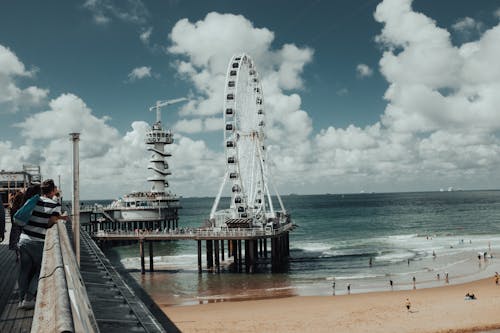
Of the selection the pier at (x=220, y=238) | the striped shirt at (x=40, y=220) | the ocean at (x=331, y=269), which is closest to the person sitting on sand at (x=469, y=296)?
the ocean at (x=331, y=269)

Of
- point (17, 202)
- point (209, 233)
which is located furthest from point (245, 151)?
point (17, 202)

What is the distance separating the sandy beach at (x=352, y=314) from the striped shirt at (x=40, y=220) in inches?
712

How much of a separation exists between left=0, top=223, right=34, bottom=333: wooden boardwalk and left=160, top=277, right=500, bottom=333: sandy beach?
47.0ft

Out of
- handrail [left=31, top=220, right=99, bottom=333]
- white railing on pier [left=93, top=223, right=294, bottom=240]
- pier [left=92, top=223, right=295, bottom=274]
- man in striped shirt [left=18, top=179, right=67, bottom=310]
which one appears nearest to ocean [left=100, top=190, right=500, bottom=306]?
pier [left=92, top=223, right=295, bottom=274]

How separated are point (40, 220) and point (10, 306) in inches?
78.3

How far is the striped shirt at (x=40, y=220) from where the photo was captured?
6734 millimetres

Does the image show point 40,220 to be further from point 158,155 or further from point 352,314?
point 158,155

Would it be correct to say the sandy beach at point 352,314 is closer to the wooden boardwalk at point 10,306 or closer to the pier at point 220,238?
the pier at point 220,238

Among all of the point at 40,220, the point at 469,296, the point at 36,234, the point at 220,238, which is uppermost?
the point at 40,220

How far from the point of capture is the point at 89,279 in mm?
9859

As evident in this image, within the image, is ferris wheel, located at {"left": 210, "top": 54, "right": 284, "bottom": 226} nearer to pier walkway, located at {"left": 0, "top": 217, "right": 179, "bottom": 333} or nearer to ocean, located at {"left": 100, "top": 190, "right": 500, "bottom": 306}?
ocean, located at {"left": 100, "top": 190, "right": 500, "bottom": 306}

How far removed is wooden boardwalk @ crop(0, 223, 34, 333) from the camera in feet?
21.5

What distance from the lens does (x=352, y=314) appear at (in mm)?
25688

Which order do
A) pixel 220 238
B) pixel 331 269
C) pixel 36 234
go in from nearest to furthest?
pixel 36 234
pixel 220 238
pixel 331 269
